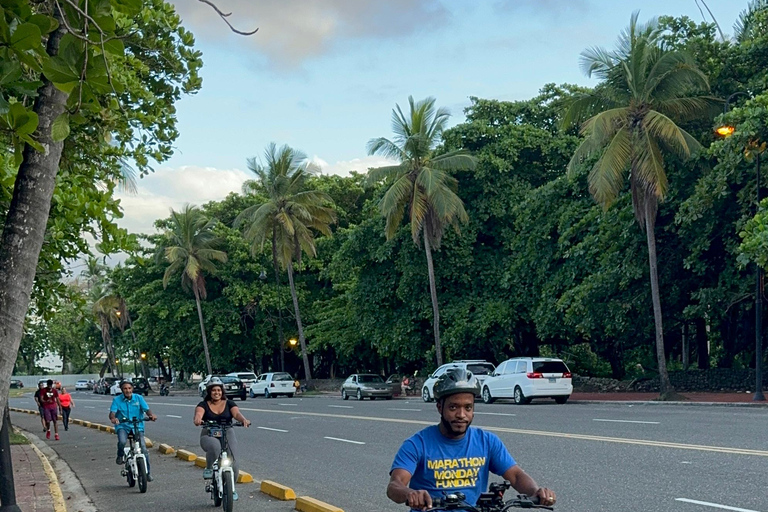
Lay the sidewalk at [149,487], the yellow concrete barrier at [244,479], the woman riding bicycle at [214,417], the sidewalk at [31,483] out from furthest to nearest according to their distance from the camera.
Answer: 1. the yellow concrete barrier at [244,479]
2. the sidewalk at [31,483]
3. the sidewalk at [149,487]
4. the woman riding bicycle at [214,417]

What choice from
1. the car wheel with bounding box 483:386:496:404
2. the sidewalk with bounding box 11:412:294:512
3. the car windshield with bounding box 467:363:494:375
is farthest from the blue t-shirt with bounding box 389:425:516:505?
the car windshield with bounding box 467:363:494:375

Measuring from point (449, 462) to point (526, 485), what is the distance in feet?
1.34

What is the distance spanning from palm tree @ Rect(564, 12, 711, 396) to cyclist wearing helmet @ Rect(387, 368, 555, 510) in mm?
24580

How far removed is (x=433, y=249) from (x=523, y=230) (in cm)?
532

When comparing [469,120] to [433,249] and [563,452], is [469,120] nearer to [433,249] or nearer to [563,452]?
[433,249]

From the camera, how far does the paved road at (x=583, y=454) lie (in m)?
10.3

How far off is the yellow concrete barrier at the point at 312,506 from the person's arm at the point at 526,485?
5.30 meters

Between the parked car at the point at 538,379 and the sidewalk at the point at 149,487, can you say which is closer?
the sidewalk at the point at 149,487

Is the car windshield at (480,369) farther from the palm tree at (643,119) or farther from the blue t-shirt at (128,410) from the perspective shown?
the blue t-shirt at (128,410)

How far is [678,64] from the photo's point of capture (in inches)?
1120

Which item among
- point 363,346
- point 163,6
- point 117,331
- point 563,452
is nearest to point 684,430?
point 563,452

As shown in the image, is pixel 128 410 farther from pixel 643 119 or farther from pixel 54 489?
pixel 643 119

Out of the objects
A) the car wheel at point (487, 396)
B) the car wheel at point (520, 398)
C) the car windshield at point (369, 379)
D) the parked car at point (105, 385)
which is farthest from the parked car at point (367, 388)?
the parked car at point (105, 385)

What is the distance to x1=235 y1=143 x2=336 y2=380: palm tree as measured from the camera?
164 ft
